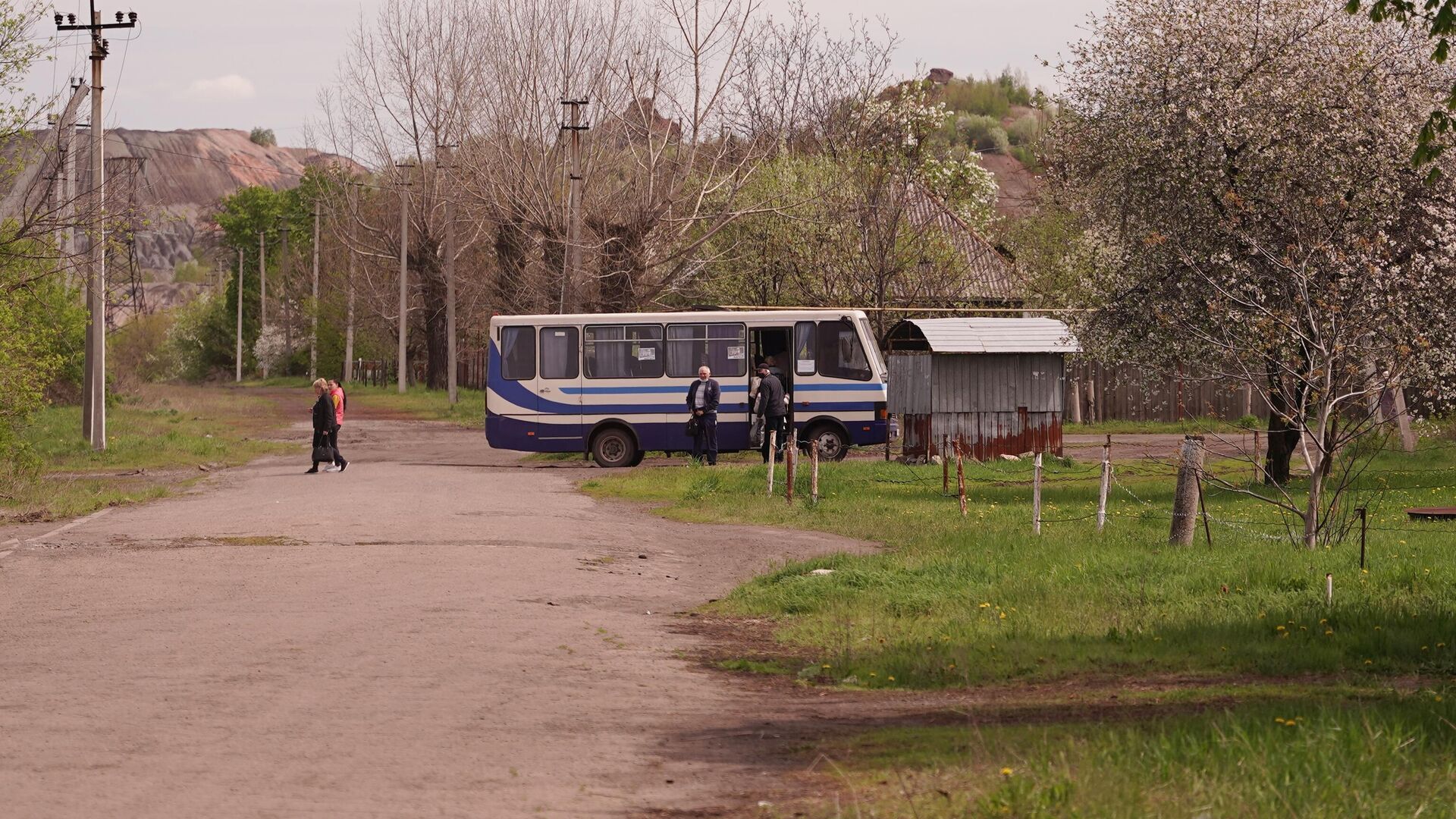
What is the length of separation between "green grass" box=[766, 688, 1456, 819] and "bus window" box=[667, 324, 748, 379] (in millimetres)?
22408

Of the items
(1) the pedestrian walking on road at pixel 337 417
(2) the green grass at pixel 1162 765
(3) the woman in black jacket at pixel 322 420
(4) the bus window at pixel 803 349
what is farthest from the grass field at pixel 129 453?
(2) the green grass at pixel 1162 765

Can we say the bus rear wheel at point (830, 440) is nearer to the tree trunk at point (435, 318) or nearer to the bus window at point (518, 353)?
the bus window at point (518, 353)

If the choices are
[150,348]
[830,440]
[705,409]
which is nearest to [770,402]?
[705,409]

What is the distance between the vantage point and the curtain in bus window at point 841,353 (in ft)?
97.7

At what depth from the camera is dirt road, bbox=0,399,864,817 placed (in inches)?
255

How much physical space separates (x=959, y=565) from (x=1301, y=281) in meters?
5.10

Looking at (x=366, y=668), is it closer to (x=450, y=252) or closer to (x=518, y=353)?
(x=518, y=353)

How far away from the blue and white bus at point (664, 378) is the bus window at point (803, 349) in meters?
0.01

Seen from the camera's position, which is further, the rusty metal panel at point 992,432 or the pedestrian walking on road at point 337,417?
the rusty metal panel at point 992,432

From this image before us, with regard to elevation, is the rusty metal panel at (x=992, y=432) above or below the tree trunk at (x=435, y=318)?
below

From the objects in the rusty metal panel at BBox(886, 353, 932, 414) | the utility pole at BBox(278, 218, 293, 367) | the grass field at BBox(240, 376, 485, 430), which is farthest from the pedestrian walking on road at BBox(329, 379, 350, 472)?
the utility pole at BBox(278, 218, 293, 367)

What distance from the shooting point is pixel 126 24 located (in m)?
33.3

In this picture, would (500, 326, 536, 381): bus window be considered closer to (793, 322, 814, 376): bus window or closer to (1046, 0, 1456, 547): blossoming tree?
(793, 322, 814, 376): bus window

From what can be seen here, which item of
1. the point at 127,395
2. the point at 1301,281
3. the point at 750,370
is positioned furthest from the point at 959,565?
the point at 127,395
